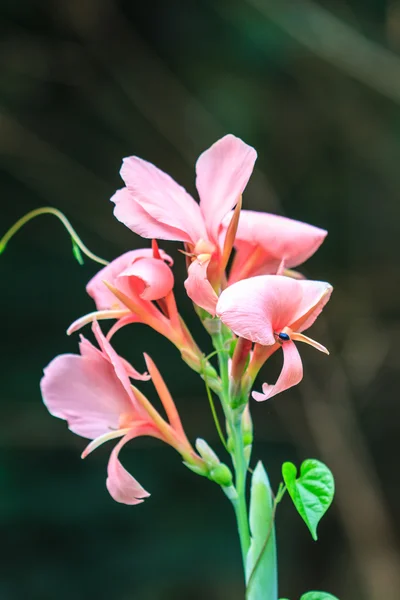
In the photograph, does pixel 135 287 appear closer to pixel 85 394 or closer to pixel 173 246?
pixel 85 394

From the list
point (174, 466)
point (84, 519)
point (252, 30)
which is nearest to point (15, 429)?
point (84, 519)

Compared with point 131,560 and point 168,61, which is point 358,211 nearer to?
point 168,61

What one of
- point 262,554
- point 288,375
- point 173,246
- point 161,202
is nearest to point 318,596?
point 262,554

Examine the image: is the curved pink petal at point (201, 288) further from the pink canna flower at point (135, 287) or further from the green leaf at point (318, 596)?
the green leaf at point (318, 596)

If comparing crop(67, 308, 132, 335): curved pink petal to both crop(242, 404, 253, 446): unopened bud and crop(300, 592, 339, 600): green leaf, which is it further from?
crop(300, 592, 339, 600): green leaf

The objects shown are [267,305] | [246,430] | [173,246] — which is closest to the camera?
[267,305]

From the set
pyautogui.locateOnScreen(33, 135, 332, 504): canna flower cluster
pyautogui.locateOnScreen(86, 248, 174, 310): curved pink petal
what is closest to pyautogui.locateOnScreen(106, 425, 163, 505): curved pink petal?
pyautogui.locateOnScreen(33, 135, 332, 504): canna flower cluster
